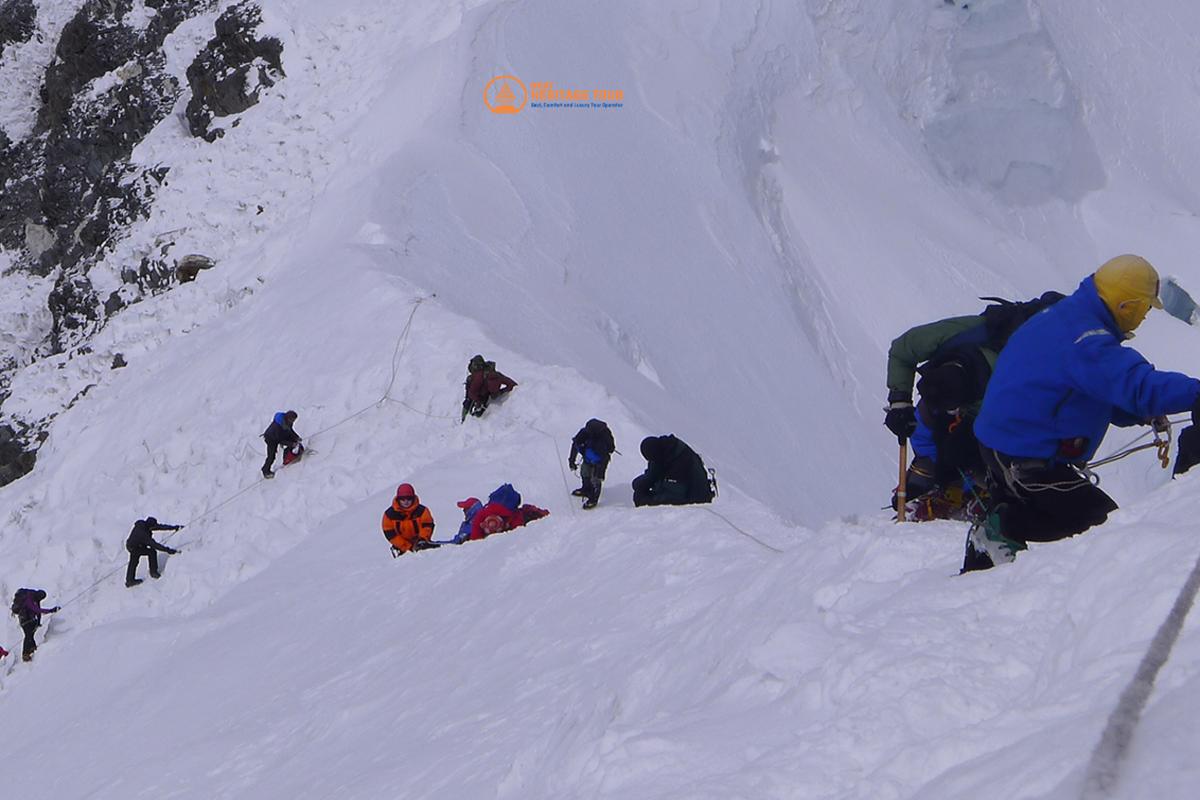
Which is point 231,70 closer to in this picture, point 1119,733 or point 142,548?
point 142,548

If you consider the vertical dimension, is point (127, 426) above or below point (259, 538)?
above

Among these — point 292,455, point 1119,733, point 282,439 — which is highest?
point 282,439

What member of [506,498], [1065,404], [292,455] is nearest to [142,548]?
[292,455]

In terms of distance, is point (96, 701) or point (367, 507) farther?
point (367, 507)

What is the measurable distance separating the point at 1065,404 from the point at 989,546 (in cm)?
55

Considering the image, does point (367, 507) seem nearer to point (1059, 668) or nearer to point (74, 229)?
point (1059, 668)

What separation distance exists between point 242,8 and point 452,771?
2602 cm

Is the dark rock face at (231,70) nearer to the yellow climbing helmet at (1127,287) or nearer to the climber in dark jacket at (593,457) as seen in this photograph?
the climber in dark jacket at (593,457)

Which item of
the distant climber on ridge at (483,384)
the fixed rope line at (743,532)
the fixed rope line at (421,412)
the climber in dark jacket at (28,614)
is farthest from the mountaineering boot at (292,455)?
the fixed rope line at (743,532)

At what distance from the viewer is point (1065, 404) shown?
3955mm

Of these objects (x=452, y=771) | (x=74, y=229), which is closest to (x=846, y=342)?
(x=452, y=771)

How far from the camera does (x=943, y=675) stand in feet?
10.6

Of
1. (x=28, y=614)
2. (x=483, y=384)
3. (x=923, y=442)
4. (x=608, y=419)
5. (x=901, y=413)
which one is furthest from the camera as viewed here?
(x=28, y=614)

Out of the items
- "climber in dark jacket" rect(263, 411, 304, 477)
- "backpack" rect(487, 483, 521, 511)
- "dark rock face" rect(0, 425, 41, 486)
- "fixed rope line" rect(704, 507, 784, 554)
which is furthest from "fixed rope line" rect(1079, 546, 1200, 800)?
"dark rock face" rect(0, 425, 41, 486)
